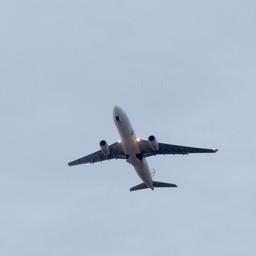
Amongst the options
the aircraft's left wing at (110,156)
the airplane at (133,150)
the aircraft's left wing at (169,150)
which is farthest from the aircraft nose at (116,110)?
the aircraft's left wing at (169,150)

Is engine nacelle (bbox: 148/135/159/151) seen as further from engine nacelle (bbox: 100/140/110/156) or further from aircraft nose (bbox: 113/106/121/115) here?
aircraft nose (bbox: 113/106/121/115)

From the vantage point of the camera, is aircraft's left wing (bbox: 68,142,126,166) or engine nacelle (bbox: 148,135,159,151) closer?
engine nacelle (bbox: 148,135,159,151)

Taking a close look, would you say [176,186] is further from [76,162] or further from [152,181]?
[76,162]

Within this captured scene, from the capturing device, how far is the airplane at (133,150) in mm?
157125

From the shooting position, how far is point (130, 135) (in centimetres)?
15875

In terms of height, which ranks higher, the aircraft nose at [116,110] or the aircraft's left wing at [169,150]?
the aircraft nose at [116,110]

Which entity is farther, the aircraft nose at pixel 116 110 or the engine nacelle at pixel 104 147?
the engine nacelle at pixel 104 147

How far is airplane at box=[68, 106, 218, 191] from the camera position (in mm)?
157125

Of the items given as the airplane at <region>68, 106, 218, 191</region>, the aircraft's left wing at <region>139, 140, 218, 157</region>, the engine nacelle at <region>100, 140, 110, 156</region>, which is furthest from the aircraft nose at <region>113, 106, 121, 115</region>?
the aircraft's left wing at <region>139, 140, 218, 157</region>

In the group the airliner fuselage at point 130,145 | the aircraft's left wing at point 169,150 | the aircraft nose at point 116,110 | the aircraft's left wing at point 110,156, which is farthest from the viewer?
the aircraft's left wing at point 110,156

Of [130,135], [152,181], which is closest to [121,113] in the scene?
[130,135]

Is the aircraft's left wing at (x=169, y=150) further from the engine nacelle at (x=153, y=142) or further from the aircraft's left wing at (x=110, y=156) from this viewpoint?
the aircraft's left wing at (x=110, y=156)

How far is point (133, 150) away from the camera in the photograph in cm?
16125

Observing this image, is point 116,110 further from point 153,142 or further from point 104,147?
point 153,142
